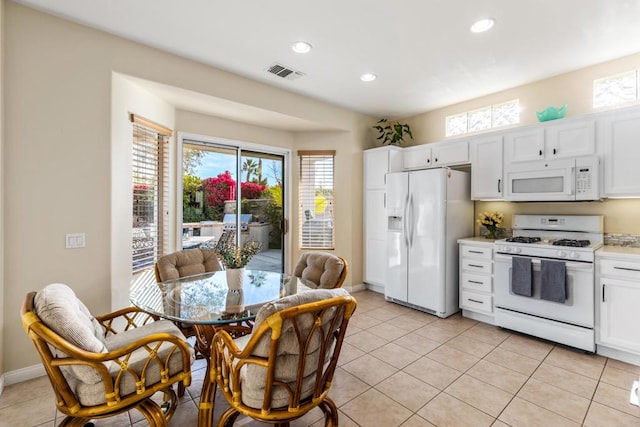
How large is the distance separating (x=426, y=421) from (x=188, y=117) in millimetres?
3875

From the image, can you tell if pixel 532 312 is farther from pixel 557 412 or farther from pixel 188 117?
pixel 188 117

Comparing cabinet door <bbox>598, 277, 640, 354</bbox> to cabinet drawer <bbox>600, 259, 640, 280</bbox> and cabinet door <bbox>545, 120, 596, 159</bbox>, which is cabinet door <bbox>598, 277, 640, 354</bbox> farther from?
cabinet door <bbox>545, 120, 596, 159</bbox>

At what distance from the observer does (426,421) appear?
1940 mm

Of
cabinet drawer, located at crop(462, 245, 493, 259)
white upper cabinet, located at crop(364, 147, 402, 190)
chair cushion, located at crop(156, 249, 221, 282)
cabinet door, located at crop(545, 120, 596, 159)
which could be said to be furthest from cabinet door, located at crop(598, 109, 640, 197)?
chair cushion, located at crop(156, 249, 221, 282)

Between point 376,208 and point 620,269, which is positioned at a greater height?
point 376,208

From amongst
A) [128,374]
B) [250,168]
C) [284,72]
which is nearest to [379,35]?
[284,72]

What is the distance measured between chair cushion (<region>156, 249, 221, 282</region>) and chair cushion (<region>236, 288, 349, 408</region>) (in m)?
1.52

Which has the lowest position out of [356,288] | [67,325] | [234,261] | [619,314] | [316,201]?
[356,288]

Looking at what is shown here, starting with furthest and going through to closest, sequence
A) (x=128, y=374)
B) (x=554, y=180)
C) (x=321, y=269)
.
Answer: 1. (x=554, y=180)
2. (x=321, y=269)
3. (x=128, y=374)

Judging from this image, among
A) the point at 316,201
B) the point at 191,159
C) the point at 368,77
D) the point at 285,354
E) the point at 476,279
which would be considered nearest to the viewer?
the point at 285,354

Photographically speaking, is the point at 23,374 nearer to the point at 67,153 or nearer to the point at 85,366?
the point at 85,366

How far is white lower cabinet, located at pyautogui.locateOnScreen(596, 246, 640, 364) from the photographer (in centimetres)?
257

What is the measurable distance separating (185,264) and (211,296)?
83 cm

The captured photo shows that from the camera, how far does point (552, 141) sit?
3223mm
